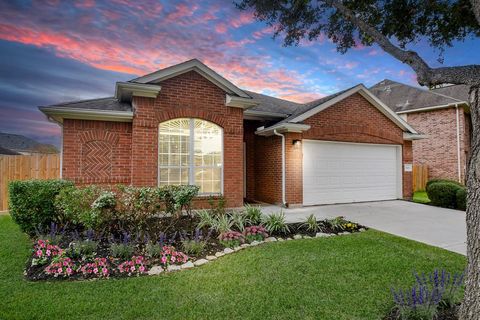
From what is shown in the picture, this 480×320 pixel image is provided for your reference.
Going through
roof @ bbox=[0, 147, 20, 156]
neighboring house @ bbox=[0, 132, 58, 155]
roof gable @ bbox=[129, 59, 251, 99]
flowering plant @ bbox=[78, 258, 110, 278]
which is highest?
roof gable @ bbox=[129, 59, 251, 99]

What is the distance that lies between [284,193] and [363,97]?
5751 millimetres

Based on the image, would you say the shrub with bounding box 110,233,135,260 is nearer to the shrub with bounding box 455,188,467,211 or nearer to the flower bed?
the flower bed

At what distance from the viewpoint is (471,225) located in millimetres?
2566

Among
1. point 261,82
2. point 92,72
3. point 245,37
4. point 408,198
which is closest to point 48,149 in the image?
point 92,72

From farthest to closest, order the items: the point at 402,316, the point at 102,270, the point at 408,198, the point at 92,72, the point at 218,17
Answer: the point at 408,198 < the point at 92,72 < the point at 218,17 < the point at 102,270 < the point at 402,316

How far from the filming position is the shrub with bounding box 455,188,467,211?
1023 cm

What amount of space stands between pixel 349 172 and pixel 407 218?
10.7ft

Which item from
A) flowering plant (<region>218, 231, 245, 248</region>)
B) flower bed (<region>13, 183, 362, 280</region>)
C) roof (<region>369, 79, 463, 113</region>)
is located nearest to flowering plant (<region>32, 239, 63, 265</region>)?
flower bed (<region>13, 183, 362, 280</region>)

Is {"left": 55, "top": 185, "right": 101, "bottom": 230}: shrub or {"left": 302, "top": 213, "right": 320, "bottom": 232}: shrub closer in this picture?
{"left": 55, "top": 185, "right": 101, "bottom": 230}: shrub

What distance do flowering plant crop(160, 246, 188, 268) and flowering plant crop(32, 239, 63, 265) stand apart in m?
1.72

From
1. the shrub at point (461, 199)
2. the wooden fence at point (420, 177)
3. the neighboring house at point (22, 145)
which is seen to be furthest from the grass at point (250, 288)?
the neighboring house at point (22, 145)

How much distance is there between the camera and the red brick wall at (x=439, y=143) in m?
16.8

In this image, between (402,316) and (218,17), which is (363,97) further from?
(402,316)

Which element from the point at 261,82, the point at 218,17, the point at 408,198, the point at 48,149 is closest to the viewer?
the point at 218,17
